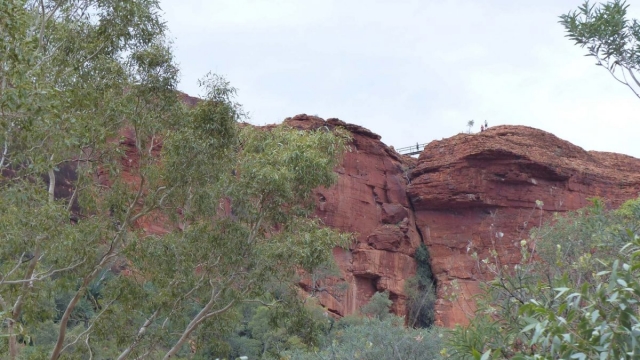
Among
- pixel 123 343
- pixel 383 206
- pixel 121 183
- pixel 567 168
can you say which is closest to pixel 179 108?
pixel 121 183

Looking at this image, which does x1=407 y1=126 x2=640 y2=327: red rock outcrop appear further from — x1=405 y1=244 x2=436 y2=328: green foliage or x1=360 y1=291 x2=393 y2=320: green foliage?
x1=360 y1=291 x2=393 y2=320: green foliage

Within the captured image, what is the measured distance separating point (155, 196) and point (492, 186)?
1956 cm

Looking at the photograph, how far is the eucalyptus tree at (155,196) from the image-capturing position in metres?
7.96

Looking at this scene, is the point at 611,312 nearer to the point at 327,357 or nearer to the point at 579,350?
the point at 579,350

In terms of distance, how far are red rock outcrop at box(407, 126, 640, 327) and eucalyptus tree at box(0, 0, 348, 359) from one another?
17.6m

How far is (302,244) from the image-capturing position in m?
8.85

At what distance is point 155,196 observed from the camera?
8781 mm

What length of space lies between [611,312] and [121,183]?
704 centimetres

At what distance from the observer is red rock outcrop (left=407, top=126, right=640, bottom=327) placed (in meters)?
26.2

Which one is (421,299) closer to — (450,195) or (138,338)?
(450,195)

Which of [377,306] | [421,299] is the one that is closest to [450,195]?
[421,299]

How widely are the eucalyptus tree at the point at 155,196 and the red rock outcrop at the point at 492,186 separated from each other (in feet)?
57.8

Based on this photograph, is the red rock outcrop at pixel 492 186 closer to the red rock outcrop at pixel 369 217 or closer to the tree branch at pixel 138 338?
the red rock outcrop at pixel 369 217

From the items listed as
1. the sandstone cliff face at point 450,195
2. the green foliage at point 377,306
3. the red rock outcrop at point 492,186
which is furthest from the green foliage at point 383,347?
the red rock outcrop at point 492,186
